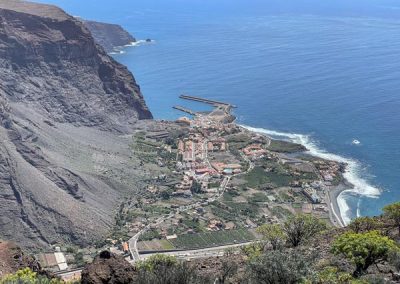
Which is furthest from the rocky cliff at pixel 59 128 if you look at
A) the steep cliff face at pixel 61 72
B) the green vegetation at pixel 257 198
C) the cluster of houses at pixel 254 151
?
the cluster of houses at pixel 254 151

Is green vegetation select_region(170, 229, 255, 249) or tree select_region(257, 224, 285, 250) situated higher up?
tree select_region(257, 224, 285, 250)

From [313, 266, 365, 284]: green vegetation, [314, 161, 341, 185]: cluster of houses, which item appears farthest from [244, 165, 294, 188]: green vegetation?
[313, 266, 365, 284]: green vegetation

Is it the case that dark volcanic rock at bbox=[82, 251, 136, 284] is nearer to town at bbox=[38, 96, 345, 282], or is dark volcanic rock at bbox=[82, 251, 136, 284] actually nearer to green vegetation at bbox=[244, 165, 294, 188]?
town at bbox=[38, 96, 345, 282]

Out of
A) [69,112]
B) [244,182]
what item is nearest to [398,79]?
[244,182]

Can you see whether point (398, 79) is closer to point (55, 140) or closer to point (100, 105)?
point (100, 105)

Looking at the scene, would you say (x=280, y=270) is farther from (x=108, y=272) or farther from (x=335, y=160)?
(x=335, y=160)

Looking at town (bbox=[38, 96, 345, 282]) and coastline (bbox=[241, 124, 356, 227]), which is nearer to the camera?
town (bbox=[38, 96, 345, 282])

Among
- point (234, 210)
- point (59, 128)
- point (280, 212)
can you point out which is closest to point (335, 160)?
point (280, 212)
